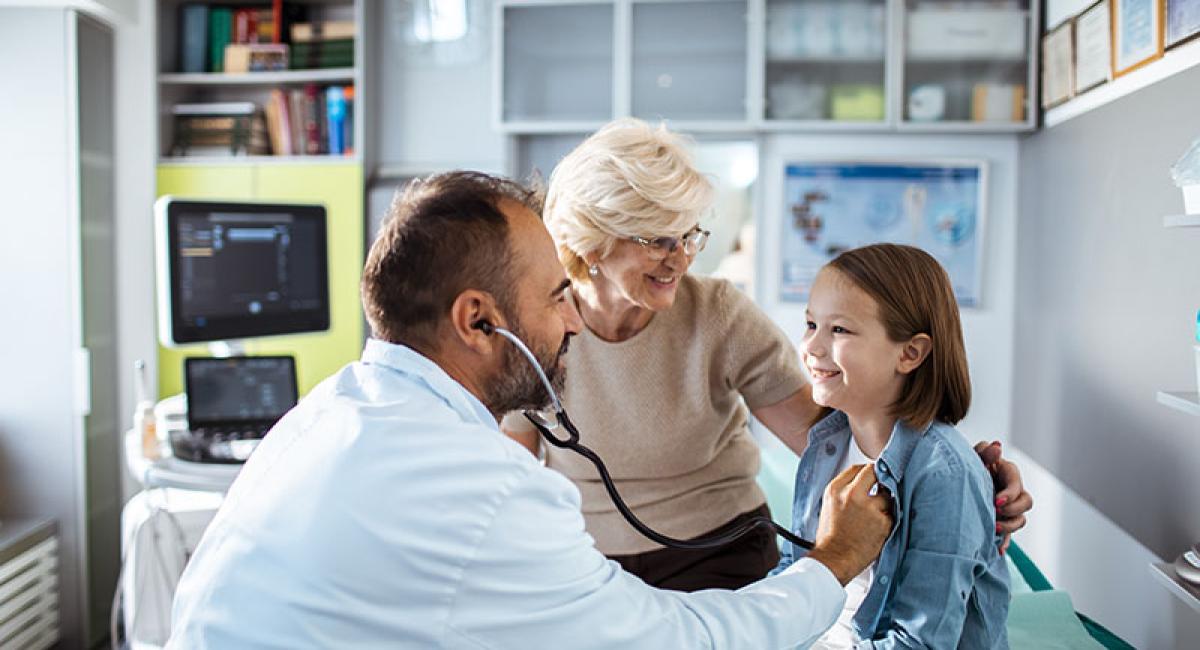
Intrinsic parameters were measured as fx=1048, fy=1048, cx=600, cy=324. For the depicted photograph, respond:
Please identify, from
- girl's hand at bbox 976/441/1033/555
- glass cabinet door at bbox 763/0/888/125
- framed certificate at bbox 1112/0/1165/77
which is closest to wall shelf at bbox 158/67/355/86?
glass cabinet door at bbox 763/0/888/125

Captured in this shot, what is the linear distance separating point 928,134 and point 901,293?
2.29 m

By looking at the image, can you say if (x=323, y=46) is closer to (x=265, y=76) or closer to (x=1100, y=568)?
(x=265, y=76)

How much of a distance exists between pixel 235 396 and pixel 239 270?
0.33 m

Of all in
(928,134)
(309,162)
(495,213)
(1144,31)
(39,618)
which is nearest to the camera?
(495,213)

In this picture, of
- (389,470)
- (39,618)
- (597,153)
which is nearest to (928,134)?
(597,153)

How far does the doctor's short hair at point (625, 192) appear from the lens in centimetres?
175

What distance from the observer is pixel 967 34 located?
3.53m

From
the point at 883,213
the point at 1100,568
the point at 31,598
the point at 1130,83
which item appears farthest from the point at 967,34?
the point at 31,598

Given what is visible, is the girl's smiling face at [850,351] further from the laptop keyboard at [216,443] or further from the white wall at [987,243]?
the white wall at [987,243]

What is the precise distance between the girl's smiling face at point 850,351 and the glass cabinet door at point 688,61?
7.44 ft

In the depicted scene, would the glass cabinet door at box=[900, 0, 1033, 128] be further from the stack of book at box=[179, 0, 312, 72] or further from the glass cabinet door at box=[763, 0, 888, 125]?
the stack of book at box=[179, 0, 312, 72]

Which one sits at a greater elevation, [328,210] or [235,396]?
[328,210]

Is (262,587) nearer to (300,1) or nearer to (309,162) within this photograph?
(309,162)

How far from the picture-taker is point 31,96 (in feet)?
10.9
